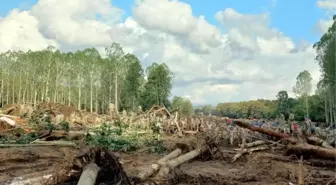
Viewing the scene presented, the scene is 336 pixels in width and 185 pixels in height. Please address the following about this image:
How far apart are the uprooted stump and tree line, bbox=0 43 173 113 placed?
46.9 metres

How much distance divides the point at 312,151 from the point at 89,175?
7069mm

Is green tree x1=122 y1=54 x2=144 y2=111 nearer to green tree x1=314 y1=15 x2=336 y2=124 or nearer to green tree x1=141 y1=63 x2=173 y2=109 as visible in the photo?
green tree x1=141 y1=63 x2=173 y2=109

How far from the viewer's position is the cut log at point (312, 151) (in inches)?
403

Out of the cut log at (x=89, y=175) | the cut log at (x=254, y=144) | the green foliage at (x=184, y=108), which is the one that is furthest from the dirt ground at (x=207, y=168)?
the green foliage at (x=184, y=108)

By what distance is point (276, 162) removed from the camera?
1070 cm

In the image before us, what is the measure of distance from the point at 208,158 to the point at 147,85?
1700 inches

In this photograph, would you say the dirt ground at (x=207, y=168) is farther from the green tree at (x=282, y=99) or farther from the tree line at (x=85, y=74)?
the green tree at (x=282, y=99)

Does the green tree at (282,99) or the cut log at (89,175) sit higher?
the green tree at (282,99)

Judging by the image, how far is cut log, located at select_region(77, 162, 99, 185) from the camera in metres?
5.52

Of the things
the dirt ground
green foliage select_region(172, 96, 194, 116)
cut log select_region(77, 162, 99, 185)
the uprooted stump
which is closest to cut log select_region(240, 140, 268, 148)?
the dirt ground

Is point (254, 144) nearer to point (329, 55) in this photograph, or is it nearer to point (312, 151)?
point (312, 151)

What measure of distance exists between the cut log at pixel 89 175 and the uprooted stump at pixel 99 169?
0.16 m

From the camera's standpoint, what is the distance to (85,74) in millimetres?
63719

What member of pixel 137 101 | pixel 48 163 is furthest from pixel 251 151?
pixel 137 101
